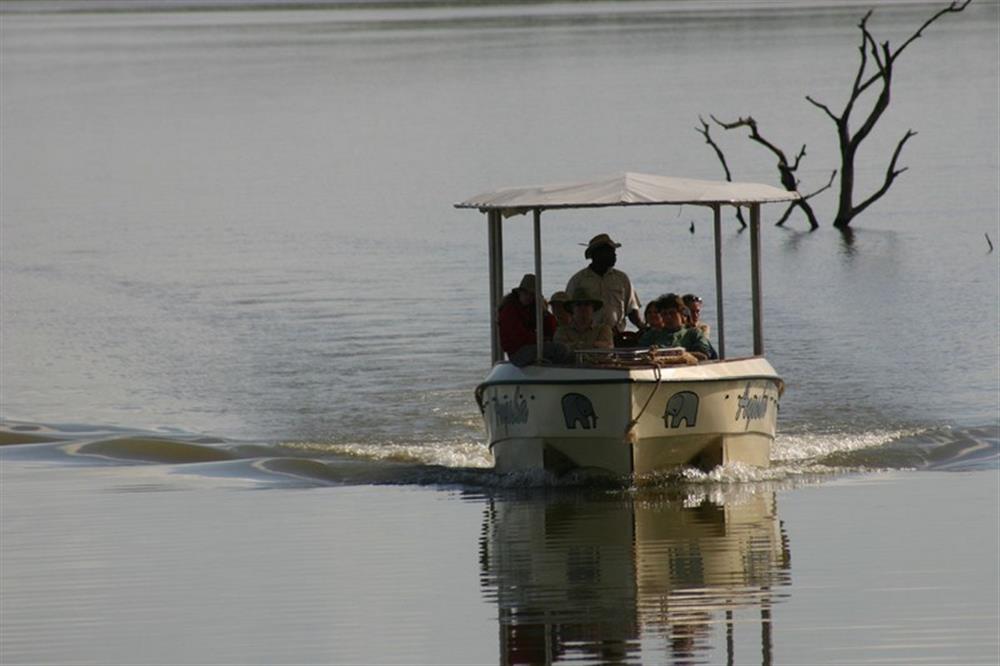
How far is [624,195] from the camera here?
20.0m

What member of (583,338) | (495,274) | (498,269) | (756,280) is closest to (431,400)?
(498,269)

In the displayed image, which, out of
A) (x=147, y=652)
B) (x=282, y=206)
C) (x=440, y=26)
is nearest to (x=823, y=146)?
(x=282, y=206)

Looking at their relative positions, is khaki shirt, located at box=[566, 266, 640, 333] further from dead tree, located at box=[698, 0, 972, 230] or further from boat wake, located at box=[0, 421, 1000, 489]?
dead tree, located at box=[698, 0, 972, 230]

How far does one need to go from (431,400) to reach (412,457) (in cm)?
345

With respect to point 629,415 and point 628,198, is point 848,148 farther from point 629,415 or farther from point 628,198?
point 629,415

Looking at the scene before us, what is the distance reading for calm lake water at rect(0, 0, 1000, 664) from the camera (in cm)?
1522

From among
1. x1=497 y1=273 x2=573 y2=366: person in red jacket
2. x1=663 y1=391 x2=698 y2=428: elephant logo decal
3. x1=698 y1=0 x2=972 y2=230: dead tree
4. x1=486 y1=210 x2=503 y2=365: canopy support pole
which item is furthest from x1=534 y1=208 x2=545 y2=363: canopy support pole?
x1=698 y1=0 x2=972 y2=230: dead tree

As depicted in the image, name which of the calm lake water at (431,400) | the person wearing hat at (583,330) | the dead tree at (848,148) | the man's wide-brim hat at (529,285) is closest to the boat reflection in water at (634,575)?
the calm lake water at (431,400)

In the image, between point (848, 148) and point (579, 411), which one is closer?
point (579, 411)

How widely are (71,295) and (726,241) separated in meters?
11.3

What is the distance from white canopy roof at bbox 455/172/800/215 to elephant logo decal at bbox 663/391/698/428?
1536 millimetres

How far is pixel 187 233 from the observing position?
146 feet

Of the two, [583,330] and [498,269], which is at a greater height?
[498,269]

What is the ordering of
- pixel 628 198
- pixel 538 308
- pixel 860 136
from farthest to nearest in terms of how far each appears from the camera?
pixel 860 136 < pixel 538 308 < pixel 628 198
